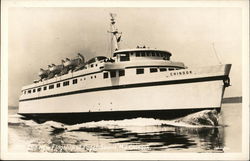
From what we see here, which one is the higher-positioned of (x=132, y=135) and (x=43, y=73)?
(x=43, y=73)

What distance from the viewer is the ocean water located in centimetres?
242

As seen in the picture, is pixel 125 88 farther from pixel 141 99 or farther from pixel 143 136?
pixel 143 136

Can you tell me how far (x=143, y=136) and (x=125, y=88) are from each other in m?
0.35

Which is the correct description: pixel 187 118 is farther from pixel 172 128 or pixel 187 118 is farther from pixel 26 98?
pixel 26 98

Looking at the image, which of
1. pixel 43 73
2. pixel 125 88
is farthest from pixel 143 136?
pixel 43 73

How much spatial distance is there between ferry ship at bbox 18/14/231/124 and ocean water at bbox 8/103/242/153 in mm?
57

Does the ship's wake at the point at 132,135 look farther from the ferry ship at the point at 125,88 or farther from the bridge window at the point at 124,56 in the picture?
the bridge window at the point at 124,56

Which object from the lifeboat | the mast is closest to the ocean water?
the lifeboat

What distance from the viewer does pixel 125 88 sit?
2.52 m

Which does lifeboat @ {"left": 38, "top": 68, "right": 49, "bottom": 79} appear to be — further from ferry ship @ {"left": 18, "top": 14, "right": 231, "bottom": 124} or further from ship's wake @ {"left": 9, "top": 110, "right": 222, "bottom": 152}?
ship's wake @ {"left": 9, "top": 110, "right": 222, "bottom": 152}

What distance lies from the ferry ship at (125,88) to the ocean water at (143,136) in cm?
6

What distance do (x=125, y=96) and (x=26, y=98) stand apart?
693 millimetres

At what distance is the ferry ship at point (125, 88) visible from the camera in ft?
8.05
